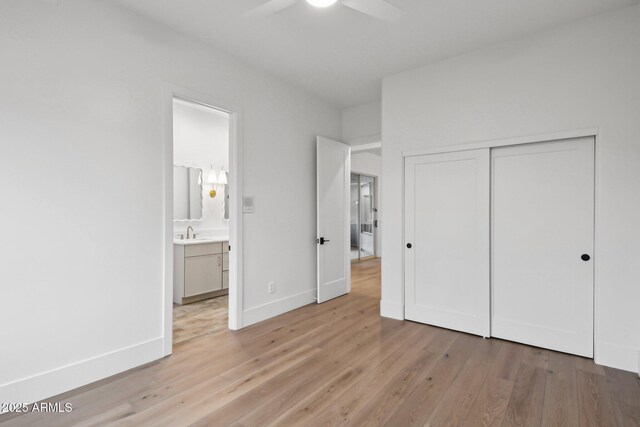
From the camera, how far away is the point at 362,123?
16.1 ft

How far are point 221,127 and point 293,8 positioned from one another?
3167 millimetres

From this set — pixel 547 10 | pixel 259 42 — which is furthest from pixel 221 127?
pixel 547 10

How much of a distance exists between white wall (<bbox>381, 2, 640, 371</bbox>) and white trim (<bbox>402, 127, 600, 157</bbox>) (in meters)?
0.04

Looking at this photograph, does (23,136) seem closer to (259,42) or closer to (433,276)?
(259,42)

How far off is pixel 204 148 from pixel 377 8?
3947 mm

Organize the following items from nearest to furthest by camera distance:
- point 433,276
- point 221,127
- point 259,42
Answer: point 259,42 → point 433,276 → point 221,127

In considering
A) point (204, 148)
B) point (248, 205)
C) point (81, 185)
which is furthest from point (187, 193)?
point (81, 185)

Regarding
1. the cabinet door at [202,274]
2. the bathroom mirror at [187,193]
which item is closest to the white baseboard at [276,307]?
the cabinet door at [202,274]

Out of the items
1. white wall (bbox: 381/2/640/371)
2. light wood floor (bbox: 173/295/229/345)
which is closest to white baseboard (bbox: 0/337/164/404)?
light wood floor (bbox: 173/295/229/345)

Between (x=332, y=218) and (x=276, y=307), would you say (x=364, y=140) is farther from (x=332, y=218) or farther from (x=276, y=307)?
(x=276, y=307)

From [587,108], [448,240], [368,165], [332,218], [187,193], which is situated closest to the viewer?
[587,108]

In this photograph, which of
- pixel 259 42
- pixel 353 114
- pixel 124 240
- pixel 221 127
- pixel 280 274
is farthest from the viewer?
pixel 221 127

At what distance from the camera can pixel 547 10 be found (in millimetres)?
2656

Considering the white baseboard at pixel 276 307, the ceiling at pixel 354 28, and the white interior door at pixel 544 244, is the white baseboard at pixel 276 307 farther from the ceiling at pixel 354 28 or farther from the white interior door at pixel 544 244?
the ceiling at pixel 354 28
